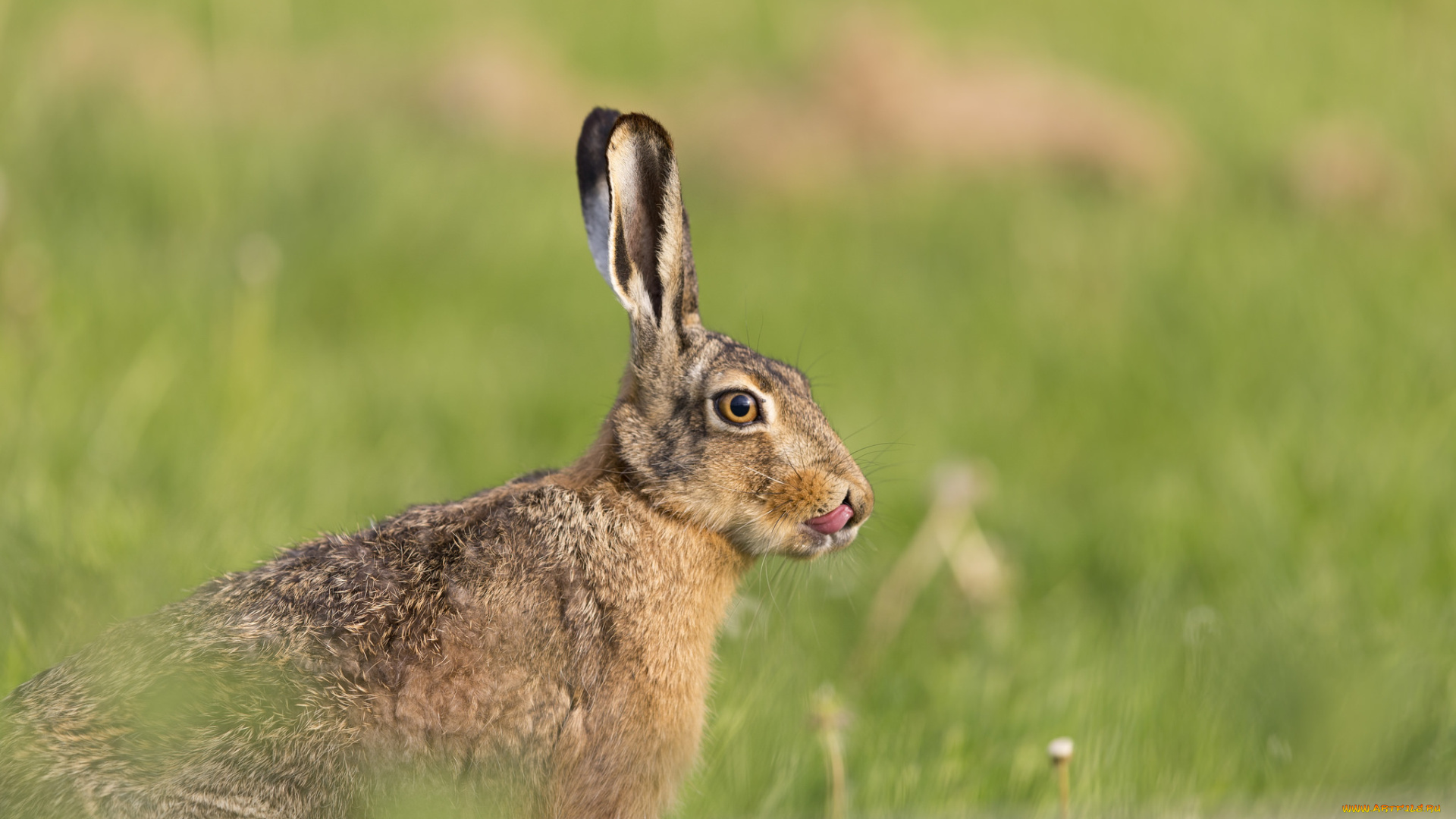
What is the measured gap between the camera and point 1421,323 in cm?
838

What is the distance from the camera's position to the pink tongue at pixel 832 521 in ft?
13.7

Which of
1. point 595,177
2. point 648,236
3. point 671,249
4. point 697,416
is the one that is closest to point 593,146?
point 595,177

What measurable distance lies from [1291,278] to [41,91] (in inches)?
355

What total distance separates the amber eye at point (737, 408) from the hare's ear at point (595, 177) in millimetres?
754

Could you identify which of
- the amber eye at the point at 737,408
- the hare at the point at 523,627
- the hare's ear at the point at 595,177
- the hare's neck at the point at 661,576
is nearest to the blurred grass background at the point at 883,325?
the hare's neck at the point at 661,576

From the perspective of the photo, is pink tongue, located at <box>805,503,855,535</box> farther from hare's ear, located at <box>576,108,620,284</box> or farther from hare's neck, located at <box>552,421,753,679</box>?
hare's ear, located at <box>576,108,620,284</box>

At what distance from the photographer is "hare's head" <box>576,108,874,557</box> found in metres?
4.12

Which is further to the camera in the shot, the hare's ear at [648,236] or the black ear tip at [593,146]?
the black ear tip at [593,146]

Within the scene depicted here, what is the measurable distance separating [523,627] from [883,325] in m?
6.16

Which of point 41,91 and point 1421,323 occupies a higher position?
point 41,91

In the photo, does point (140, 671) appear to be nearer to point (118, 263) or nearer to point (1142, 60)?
point (118, 263)

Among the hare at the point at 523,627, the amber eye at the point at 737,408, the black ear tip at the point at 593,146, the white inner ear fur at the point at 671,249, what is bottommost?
the hare at the point at 523,627

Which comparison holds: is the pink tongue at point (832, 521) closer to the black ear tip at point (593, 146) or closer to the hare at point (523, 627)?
the hare at point (523, 627)

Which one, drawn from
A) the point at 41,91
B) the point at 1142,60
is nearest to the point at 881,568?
the point at 41,91
